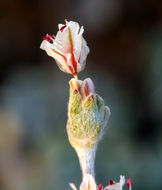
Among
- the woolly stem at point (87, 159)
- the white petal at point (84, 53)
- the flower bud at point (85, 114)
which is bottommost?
the woolly stem at point (87, 159)

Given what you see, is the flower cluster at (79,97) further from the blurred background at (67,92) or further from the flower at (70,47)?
the blurred background at (67,92)

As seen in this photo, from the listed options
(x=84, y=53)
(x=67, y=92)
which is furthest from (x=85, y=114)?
(x=67, y=92)

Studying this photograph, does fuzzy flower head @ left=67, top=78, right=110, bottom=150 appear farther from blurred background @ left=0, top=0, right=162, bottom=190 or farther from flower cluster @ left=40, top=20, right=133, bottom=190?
blurred background @ left=0, top=0, right=162, bottom=190

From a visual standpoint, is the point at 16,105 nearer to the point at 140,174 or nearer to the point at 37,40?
the point at 37,40

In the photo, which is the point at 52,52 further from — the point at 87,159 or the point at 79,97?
the point at 87,159

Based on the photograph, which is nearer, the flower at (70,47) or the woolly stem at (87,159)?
the flower at (70,47)

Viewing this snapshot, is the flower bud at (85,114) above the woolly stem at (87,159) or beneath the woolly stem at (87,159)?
above

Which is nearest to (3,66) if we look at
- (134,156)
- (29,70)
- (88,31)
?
(29,70)

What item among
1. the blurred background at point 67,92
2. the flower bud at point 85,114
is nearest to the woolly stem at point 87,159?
the flower bud at point 85,114
